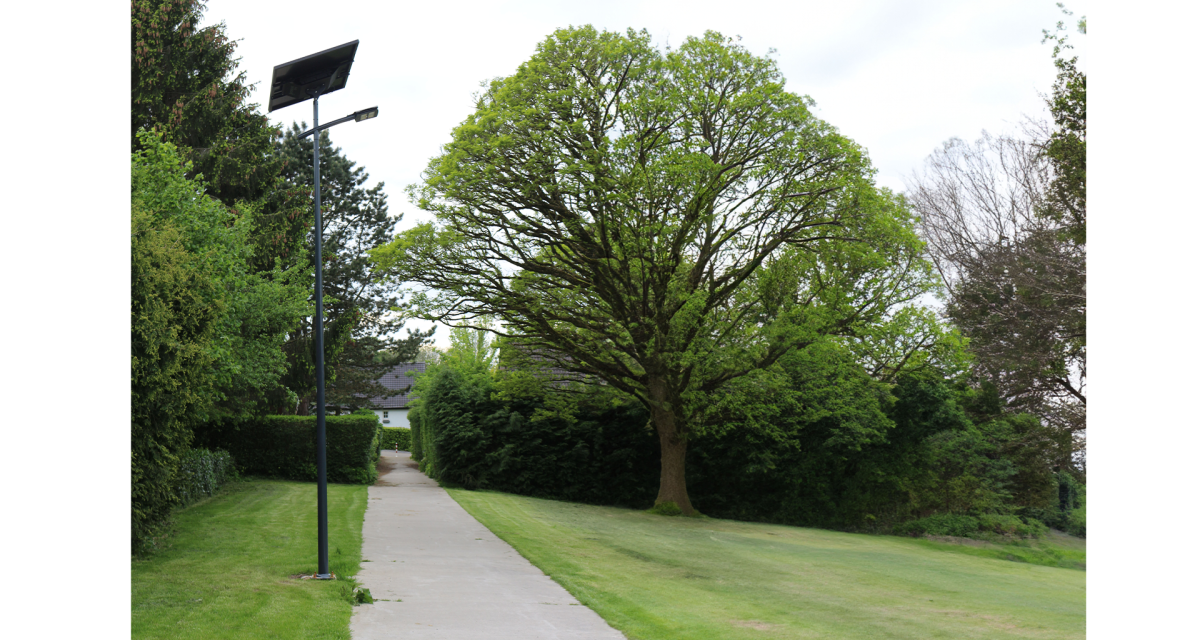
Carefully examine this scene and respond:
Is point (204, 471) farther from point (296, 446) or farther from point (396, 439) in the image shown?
point (396, 439)

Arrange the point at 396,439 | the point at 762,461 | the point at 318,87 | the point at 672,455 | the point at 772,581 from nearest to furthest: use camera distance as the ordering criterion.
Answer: the point at 318,87
the point at 772,581
the point at 672,455
the point at 762,461
the point at 396,439

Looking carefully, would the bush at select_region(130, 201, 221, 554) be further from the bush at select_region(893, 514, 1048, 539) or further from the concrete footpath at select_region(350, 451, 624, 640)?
the bush at select_region(893, 514, 1048, 539)

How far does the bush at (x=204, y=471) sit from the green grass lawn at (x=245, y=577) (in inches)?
30.4

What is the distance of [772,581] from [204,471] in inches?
552

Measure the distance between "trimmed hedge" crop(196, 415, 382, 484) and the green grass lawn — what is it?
7790 millimetres

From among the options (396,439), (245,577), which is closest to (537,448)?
(245,577)

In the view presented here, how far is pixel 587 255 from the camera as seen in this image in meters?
21.5

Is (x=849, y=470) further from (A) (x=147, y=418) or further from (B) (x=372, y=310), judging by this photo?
(B) (x=372, y=310)

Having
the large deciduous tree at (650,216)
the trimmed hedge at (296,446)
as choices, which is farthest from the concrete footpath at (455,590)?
the trimmed hedge at (296,446)

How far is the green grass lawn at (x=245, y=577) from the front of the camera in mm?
7148

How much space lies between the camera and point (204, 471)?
62.8 feet

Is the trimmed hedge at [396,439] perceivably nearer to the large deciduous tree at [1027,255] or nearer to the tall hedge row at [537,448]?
the tall hedge row at [537,448]

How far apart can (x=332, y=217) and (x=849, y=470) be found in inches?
1045
